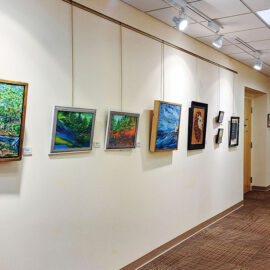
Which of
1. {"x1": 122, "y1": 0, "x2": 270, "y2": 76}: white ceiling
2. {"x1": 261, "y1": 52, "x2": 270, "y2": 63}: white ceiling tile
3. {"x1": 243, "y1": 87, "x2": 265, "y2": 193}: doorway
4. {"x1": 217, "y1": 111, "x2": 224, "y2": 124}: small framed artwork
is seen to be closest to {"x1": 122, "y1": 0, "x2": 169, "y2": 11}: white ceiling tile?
{"x1": 122, "y1": 0, "x2": 270, "y2": 76}: white ceiling

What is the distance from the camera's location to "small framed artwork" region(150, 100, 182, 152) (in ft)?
12.9

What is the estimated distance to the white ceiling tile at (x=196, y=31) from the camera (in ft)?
14.1

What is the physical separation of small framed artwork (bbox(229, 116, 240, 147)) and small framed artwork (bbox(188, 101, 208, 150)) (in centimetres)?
128

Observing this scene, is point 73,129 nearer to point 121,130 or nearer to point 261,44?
point 121,130

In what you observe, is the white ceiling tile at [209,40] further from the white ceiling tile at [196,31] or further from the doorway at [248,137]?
the doorway at [248,137]

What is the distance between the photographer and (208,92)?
532 centimetres

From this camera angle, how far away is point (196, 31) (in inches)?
178

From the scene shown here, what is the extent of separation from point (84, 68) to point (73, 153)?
79 centimetres

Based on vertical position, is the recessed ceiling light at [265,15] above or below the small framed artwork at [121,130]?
above

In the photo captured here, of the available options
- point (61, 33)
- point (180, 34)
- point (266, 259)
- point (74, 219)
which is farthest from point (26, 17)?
point (266, 259)

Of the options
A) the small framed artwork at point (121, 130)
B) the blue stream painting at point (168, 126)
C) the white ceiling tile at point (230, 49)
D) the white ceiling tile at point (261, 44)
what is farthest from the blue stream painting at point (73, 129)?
the white ceiling tile at point (261, 44)

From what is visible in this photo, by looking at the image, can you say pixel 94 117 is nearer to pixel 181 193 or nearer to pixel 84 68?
pixel 84 68

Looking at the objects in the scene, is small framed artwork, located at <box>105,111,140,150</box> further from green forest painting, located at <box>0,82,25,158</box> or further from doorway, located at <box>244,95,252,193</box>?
doorway, located at <box>244,95,252,193</box>

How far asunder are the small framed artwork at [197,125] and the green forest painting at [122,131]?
1400 millimetres
